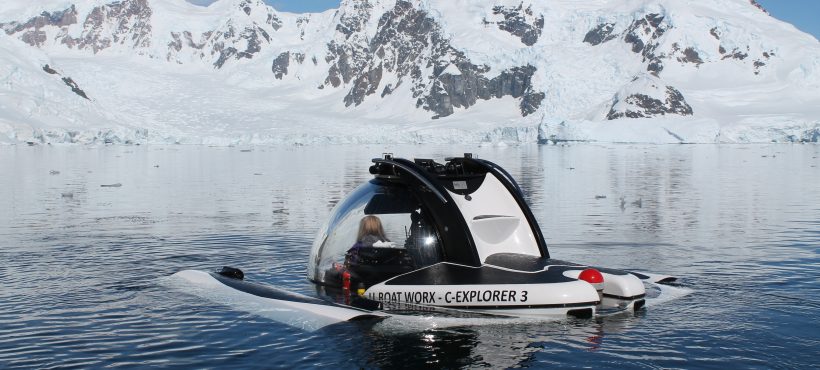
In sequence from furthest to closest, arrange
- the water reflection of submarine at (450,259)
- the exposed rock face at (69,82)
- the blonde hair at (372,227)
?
the exposed rock face at (69,82)
the blonde hair at (372,227)
the water reflection of submarine at (450,259)

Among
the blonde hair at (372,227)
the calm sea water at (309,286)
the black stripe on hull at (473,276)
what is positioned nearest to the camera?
the calm sea water at (309,286)

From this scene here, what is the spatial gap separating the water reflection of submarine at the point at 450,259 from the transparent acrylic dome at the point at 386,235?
0.02 meters

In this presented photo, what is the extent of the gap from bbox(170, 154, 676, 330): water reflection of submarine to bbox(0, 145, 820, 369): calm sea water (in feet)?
1.54

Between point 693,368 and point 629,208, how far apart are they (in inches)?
853

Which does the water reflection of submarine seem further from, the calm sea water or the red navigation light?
the calm sea water

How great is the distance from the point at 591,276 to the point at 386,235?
3324mm

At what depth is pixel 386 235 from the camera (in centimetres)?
1403

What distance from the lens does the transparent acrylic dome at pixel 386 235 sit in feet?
44.4

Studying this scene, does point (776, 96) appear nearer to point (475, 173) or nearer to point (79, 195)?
point (79, 195)

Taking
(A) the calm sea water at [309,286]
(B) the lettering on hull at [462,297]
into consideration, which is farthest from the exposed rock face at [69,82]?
(B) the lettering on hull at [462,297]

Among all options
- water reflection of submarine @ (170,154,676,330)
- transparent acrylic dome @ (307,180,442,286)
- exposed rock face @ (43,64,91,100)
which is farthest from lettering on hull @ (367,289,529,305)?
exposed rock face @ (43,64,91,100)

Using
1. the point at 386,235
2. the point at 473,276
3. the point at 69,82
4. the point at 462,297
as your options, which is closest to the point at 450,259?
the point at 473,276

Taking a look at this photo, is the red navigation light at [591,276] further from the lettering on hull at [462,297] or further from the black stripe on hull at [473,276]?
the lettering on hull at [462,297]

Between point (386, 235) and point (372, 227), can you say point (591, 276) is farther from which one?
point (372, 227)
